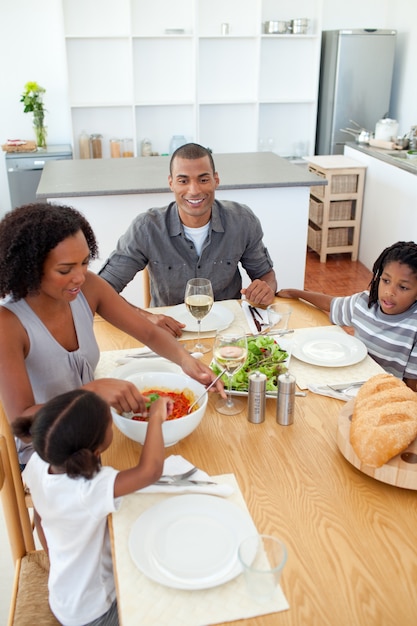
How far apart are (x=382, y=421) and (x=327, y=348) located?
50 cm

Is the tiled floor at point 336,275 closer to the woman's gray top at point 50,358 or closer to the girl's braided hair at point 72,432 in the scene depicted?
the woman's gray top at point 50,358

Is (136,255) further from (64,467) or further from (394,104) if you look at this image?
(394,104)

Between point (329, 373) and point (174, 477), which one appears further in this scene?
point (329, 373)

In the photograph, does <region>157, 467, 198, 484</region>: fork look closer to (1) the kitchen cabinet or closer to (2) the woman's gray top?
(2) the woman's gray top

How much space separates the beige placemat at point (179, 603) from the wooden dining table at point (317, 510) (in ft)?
0.05

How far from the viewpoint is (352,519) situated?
1056 mm

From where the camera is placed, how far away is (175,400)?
135 cm

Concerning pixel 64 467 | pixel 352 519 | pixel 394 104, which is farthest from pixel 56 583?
pixel 394 104

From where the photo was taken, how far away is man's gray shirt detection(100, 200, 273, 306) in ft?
7.29

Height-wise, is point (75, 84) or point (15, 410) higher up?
point (75, 84)

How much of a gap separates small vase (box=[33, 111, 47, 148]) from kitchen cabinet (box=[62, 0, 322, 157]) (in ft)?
0.93

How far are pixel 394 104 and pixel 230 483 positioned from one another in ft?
18.1

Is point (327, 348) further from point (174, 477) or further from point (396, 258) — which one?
point (174, 477)

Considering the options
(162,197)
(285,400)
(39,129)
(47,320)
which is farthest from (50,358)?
(39,129)
